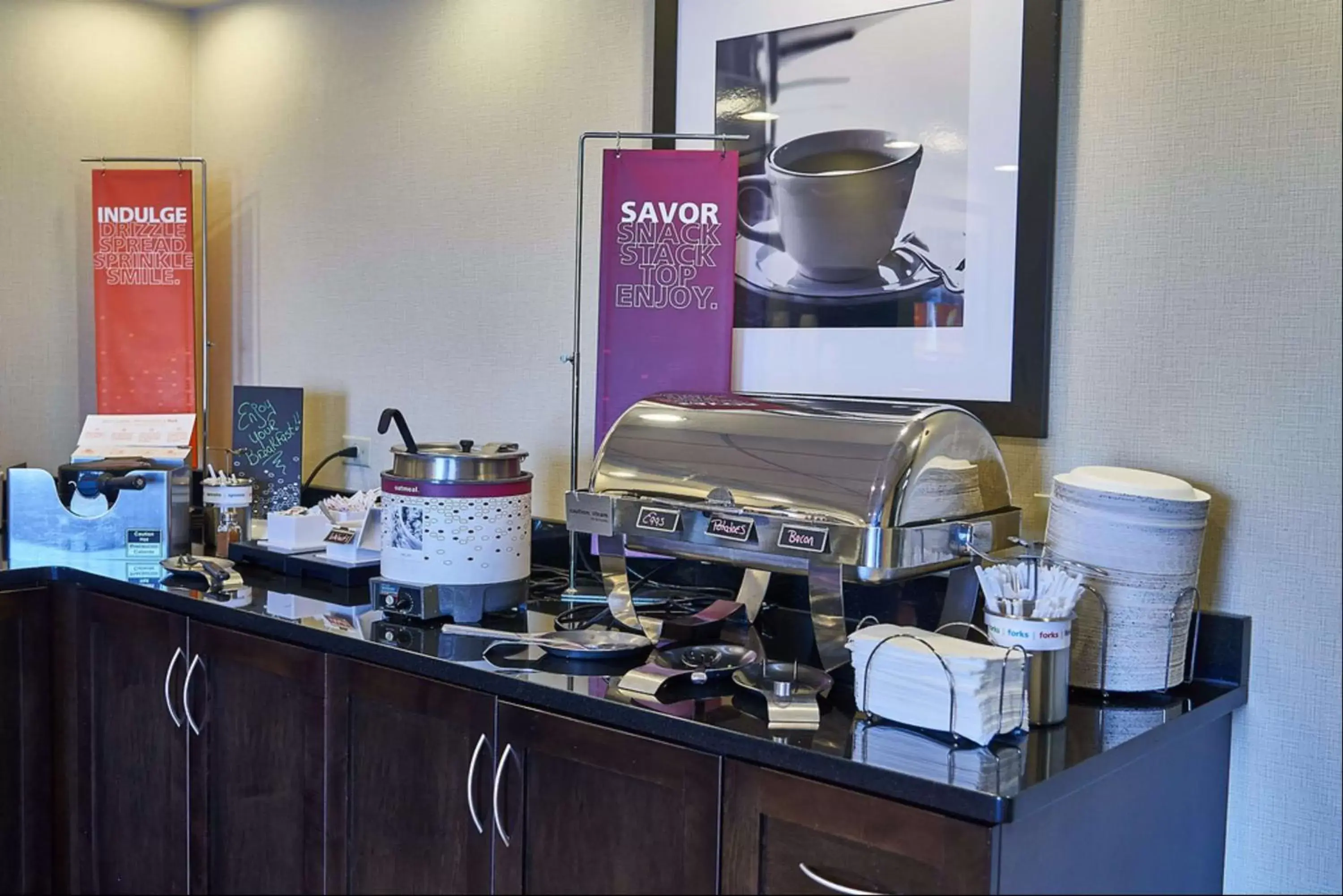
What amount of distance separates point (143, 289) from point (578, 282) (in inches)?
57.6

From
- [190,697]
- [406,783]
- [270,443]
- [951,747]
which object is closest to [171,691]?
[190,697]

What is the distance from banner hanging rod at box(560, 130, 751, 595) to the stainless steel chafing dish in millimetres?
369

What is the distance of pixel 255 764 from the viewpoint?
7.20ft

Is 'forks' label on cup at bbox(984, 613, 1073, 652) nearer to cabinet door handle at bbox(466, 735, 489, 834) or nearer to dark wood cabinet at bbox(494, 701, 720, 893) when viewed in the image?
dark wood cabinet at bbox(494, 701, 720, 893)

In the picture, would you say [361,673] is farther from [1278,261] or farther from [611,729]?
[1278,261]

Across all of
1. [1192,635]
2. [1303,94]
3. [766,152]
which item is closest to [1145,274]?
[1303,94]

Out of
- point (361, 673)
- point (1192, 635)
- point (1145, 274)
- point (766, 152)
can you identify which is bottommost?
point (361, 673)

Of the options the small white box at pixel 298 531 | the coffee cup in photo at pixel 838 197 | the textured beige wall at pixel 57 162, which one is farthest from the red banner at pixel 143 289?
the coffee cup in photo at pixel 838 197

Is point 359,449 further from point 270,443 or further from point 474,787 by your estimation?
point 474,787

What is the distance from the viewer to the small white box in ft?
8.61

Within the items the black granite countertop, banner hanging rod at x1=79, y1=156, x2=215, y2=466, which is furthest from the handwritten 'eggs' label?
banner hanging rod at x1=79, y1=156, x2=215, y2=466

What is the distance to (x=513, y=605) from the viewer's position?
223cm

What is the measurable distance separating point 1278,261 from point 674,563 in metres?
1.18

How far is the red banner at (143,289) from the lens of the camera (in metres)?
3.29
